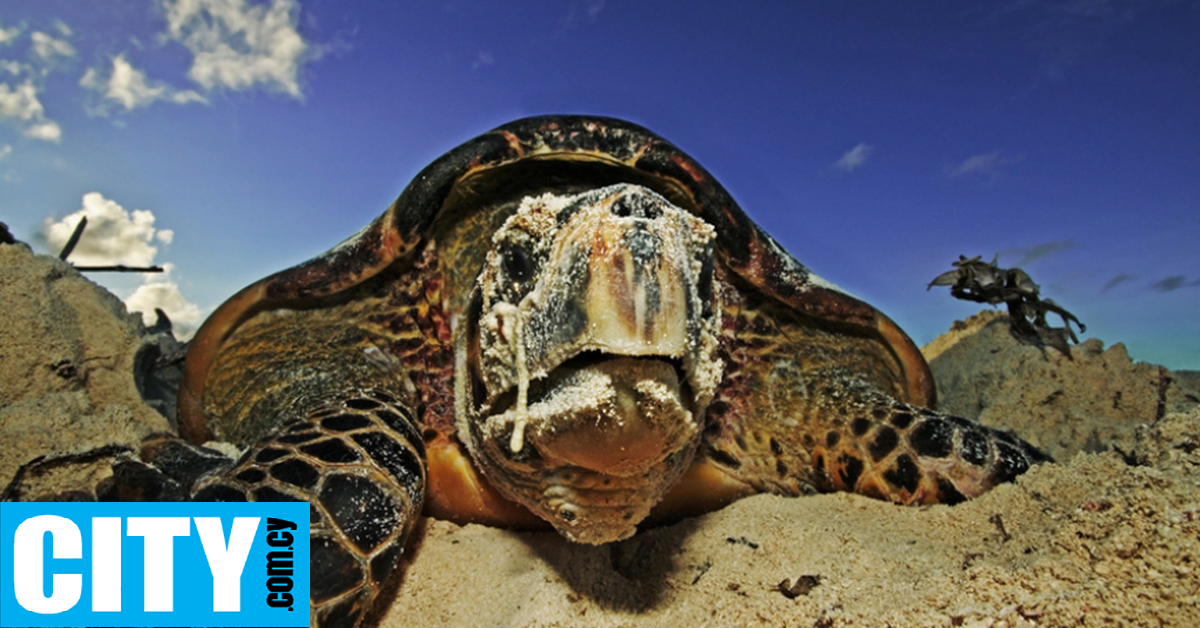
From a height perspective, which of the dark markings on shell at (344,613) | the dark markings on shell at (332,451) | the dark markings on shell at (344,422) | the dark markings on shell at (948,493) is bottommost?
the dark markings on shell at (344,613)

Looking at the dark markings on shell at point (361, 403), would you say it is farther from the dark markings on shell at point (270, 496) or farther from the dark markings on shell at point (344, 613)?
the dark markings on shell at point (344, 613)

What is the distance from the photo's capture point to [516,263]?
73.6 inches

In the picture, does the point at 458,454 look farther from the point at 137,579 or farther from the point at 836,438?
the point at 836,438

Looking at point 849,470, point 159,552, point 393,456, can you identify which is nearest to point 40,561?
point 159,552

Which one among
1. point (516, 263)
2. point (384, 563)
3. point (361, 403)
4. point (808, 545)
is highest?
point (516, 263)

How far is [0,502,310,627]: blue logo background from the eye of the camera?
1.74 metres

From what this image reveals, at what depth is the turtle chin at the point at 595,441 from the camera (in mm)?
1502

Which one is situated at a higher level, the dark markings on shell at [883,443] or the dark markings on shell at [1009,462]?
the dark markings on shell at [883,443]

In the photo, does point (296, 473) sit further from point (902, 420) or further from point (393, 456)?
point (902, 420)

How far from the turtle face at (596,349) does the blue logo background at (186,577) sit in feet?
2.32

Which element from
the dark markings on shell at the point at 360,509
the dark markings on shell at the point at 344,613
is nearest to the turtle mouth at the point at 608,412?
the dark markings on shell at the point at 360,509

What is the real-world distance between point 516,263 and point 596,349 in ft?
1.79

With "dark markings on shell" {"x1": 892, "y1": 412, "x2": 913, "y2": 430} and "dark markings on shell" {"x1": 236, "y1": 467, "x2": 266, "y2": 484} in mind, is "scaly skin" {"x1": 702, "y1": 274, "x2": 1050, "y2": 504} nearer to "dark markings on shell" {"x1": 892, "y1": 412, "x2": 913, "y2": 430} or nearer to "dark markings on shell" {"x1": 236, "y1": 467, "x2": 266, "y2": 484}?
"dark markings on shell" {"x1": 892, "y1": 412, "x2": 913, "y2": 430}

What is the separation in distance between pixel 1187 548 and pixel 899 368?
2808mm
